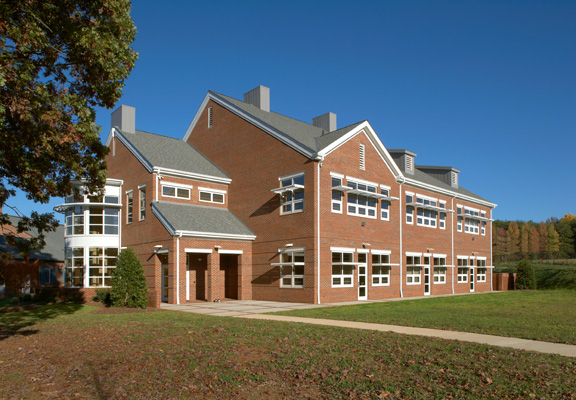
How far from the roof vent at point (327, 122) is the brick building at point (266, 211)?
5.46 ft

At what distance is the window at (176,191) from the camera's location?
2755cm

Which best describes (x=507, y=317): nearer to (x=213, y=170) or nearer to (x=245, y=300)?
(x=245, y=300)

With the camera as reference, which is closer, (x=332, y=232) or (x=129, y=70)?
(x=129, y=70)

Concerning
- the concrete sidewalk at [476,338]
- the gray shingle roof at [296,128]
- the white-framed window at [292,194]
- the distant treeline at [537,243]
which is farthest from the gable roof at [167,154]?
the distant treeline at [537,243]

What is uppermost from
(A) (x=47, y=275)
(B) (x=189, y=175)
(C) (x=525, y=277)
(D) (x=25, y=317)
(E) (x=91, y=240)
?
(B) (x=189, y=175)

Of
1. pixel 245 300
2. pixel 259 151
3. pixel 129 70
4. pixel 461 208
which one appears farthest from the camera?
pixel 461 208

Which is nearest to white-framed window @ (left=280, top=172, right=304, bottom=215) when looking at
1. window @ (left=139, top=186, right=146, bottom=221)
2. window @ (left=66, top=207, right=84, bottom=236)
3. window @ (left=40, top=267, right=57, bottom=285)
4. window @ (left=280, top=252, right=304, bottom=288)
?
window @ (left=280, top=252, right=304, bottom=288)

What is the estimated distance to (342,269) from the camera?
83.3ft

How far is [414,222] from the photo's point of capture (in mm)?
32188

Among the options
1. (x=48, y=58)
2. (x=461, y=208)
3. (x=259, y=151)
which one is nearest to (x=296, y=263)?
(x=259, y=151)

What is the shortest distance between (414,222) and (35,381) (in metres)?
27.4

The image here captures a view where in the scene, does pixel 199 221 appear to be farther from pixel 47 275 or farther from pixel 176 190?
pixel 47 275

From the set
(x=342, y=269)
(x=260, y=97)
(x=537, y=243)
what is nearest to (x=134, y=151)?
(x=260, y=97)

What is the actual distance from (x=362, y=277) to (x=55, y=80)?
1964cm
